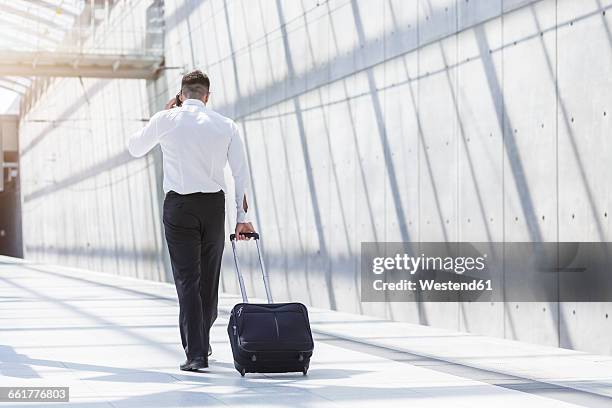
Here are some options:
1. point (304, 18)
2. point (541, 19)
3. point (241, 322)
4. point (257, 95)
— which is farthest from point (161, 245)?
point (241, 322)

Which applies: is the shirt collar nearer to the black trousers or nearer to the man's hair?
the man's hair

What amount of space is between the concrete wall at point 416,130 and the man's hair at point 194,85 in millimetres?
3410

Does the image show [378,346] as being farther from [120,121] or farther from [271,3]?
[120,121]

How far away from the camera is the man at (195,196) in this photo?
717 centimetres

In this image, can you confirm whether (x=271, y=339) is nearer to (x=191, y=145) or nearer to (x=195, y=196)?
(x=195, y=196)

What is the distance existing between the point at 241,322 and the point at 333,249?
8613 millimetres

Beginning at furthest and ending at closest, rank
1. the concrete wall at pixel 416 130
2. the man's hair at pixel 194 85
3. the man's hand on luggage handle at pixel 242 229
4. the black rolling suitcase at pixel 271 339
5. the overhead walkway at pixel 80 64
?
the overhead walkway at pixel 80 64, the concrete wall at pixel 416 130, the man's hair at pixel 194 85, the man's hand on luggage handle at pixel 242 229, the black rolling suitcase at pixel 271 339

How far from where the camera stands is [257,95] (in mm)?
19234

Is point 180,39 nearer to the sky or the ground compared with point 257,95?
nearer to the sky

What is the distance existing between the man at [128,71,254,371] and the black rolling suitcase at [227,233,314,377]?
0.31 metres

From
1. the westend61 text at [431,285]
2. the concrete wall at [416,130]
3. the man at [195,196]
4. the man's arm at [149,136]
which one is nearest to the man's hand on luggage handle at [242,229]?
the man at [195,196]

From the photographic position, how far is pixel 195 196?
23.7 feet

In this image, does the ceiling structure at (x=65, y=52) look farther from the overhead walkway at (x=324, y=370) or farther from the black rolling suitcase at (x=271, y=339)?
the black rolling suitcase at (x=271, y=339)

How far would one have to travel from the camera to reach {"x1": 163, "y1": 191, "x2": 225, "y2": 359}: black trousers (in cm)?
715
